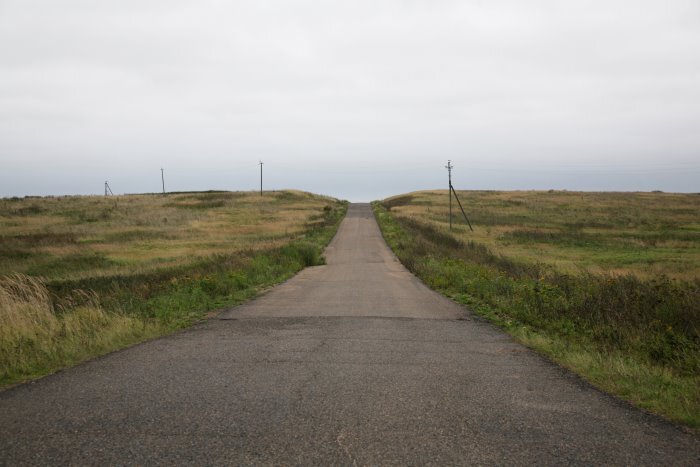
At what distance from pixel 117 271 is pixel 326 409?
21.7m

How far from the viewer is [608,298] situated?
444 inches

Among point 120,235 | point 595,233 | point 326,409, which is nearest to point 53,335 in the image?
point 326,409

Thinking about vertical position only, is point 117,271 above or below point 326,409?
below

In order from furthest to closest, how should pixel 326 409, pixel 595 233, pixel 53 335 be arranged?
pixel 595 233 < pixel 53 335 < pixel 326 409

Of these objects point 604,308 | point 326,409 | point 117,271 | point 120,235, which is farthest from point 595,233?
point 326,409

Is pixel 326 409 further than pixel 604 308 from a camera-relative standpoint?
No

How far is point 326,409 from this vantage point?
5133 millimetres

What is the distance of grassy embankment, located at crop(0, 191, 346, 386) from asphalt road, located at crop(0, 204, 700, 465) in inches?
45.1

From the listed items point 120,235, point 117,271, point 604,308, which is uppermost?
point 604,308

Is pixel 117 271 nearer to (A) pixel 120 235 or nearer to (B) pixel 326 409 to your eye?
(B) pixel 326 409

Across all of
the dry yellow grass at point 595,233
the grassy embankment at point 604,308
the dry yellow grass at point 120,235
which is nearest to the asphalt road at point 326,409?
the grassy embankment at point 604,308

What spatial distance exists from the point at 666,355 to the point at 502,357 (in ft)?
8.72

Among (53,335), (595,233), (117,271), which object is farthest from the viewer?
(595,233)

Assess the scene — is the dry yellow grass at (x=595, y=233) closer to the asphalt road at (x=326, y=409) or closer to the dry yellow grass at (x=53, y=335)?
the asphalt road at (x=326, y=409)
